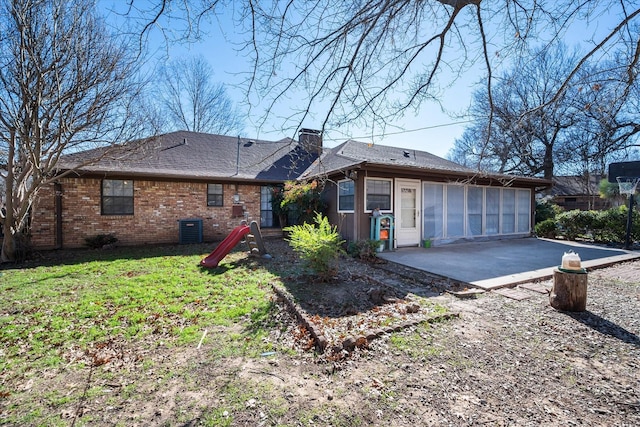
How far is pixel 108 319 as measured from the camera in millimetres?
3758

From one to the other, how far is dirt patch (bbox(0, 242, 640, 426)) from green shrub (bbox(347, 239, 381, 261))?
3.40m

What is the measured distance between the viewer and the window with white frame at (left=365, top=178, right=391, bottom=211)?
838 centimetres

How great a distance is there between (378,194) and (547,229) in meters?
8.44

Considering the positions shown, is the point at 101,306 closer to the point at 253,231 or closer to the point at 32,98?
the point at 253,231

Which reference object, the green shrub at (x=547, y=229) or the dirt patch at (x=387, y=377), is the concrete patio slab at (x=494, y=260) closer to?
the dirt patch at (x=387, y=377)

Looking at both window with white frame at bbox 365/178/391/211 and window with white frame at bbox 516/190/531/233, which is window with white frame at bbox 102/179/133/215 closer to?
window with white frame at bbox 365/178/391/211

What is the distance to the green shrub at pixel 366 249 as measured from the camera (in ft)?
23.9

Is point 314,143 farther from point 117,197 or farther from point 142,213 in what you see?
point 117,197

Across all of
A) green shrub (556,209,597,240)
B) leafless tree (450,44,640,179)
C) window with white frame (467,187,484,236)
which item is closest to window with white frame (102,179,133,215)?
leafless tree (450,44,640,179)

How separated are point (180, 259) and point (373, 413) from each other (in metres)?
6.82

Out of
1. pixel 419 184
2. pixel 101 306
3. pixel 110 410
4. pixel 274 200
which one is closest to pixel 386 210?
pixel 419 184

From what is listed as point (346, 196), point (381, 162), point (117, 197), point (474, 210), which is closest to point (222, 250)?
point (346, 196)

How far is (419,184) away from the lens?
30.1 feet

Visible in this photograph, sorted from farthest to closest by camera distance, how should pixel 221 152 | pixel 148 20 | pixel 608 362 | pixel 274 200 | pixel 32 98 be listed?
pixel 221 152 → pixel 274 200 → pixel 32 98 → pixel 608 362 → pixel 148 20
